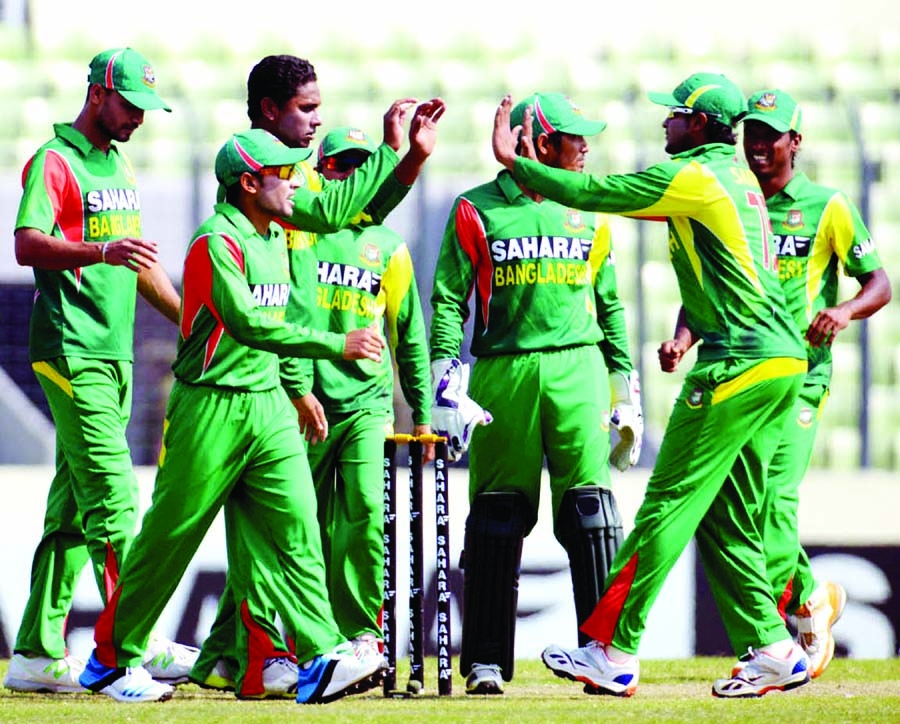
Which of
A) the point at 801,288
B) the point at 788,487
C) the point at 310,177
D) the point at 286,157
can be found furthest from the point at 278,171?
the point at 788,487

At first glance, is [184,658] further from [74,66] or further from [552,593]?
[74,66]

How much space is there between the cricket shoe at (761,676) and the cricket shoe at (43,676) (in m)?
2.16

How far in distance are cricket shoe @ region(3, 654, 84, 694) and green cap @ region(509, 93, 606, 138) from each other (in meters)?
2.38

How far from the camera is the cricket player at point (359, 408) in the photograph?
24.8ft

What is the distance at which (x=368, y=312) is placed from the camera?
302 inches

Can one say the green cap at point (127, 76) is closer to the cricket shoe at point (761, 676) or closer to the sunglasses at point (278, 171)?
the sunglasses at point (278, 171)

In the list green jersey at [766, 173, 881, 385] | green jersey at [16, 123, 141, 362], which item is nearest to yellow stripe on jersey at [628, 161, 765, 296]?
green jersey at [766, 173, 881, 385]

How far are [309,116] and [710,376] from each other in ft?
5.25

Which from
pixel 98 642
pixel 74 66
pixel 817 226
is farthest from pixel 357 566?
pixel 74 66

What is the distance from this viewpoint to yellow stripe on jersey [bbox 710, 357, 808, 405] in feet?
22.9

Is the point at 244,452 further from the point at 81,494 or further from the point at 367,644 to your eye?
the point at 367,644

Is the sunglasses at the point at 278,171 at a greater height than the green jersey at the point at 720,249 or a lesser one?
greater

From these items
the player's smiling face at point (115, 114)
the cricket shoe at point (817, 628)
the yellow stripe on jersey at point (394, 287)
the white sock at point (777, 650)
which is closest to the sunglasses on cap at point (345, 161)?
the yellow stripe on jersey at point (394, 287)

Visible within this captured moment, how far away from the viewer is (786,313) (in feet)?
23.5
